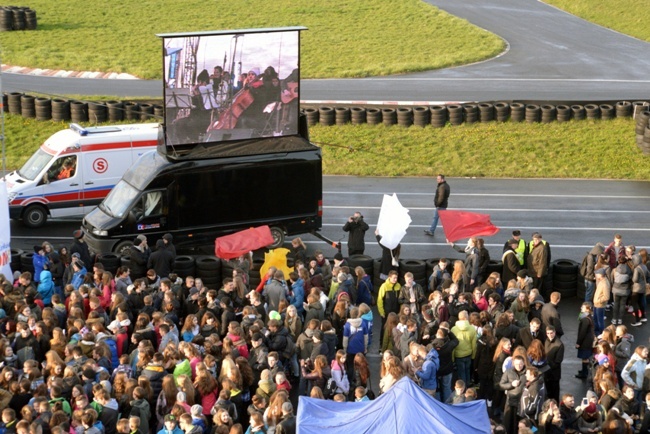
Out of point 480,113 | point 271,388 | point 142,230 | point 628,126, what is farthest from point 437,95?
point 271,388

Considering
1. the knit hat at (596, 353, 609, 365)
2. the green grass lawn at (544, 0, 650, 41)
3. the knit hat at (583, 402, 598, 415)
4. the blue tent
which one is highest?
the blue tent

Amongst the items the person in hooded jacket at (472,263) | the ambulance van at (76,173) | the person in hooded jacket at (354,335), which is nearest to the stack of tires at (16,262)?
the ambulance van at (76,173)

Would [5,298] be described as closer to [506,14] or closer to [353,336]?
[353,336]

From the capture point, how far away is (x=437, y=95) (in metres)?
39.2

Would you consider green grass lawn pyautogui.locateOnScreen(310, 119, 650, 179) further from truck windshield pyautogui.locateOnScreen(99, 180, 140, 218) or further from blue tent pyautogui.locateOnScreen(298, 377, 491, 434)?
blue tent pyautogui.locateOnScreen(298, 377, 491, 434)

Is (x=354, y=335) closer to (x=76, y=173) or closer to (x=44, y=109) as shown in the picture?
(x=76, y=173)

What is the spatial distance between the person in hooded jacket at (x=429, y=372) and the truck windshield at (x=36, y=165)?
45.9 ft

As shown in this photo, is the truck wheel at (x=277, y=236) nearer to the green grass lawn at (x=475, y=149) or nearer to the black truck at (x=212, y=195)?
the black truck at (x=212, y=195)

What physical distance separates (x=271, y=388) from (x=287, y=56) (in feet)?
37.3

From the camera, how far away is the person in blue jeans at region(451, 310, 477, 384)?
663 inches

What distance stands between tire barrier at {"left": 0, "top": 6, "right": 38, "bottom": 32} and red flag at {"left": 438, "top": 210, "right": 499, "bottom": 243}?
32.9m

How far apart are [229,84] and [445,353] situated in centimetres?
1010

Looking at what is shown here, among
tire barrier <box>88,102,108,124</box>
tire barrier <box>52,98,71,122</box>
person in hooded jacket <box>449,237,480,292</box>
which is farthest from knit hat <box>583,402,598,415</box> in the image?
tire barrier <box>52,98,71,122</box>

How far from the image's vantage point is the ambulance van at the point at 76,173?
26422mm
